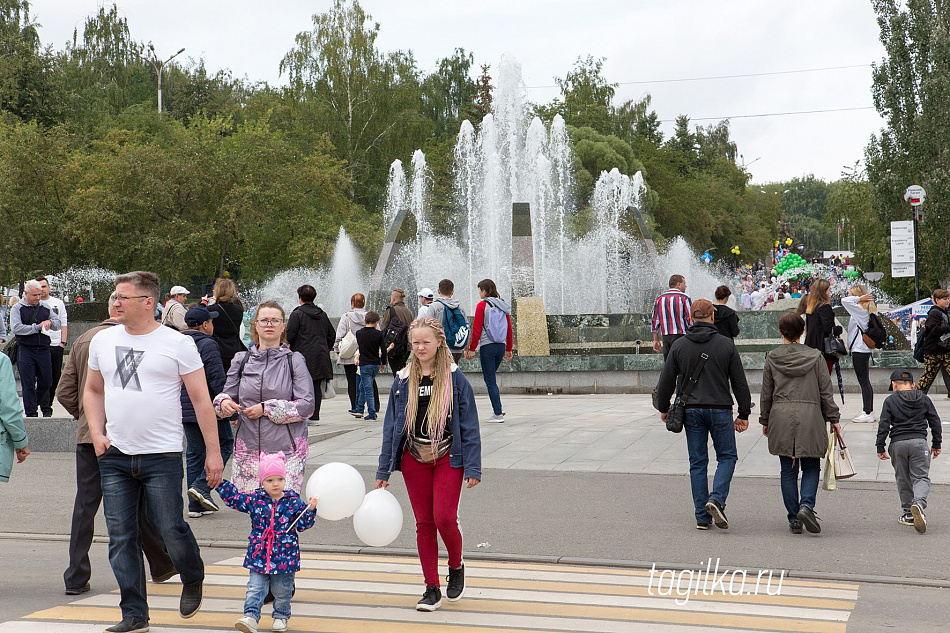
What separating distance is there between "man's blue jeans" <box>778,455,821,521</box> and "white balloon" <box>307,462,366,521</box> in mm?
3886

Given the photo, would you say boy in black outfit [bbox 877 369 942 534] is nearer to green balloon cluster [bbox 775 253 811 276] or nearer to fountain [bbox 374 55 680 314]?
fountain [bbox 374 55 680 314]

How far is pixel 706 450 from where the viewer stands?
782cm

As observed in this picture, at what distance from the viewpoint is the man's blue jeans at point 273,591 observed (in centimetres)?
504

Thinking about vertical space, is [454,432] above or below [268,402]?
below

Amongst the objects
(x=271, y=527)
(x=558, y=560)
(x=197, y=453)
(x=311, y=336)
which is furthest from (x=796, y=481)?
(x=311, y=336)

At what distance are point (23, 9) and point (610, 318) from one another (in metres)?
43.7

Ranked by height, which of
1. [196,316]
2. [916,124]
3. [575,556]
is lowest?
[575,556]

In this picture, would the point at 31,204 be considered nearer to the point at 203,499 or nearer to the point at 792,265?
the point at 203,499

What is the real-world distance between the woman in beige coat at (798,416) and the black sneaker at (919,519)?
0.70 meters

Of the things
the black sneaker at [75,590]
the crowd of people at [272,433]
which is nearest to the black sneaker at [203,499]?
the crowd of people at [272,433]

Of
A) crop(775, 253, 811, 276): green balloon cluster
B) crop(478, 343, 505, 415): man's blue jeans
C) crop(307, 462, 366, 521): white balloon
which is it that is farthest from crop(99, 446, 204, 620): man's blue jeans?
crop(775, 253, 811, 276): green balloon cluster

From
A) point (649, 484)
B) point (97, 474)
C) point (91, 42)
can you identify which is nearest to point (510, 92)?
point (649, 484)

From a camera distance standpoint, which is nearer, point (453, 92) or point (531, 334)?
point (531, 334)

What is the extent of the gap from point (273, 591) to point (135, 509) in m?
0.82
